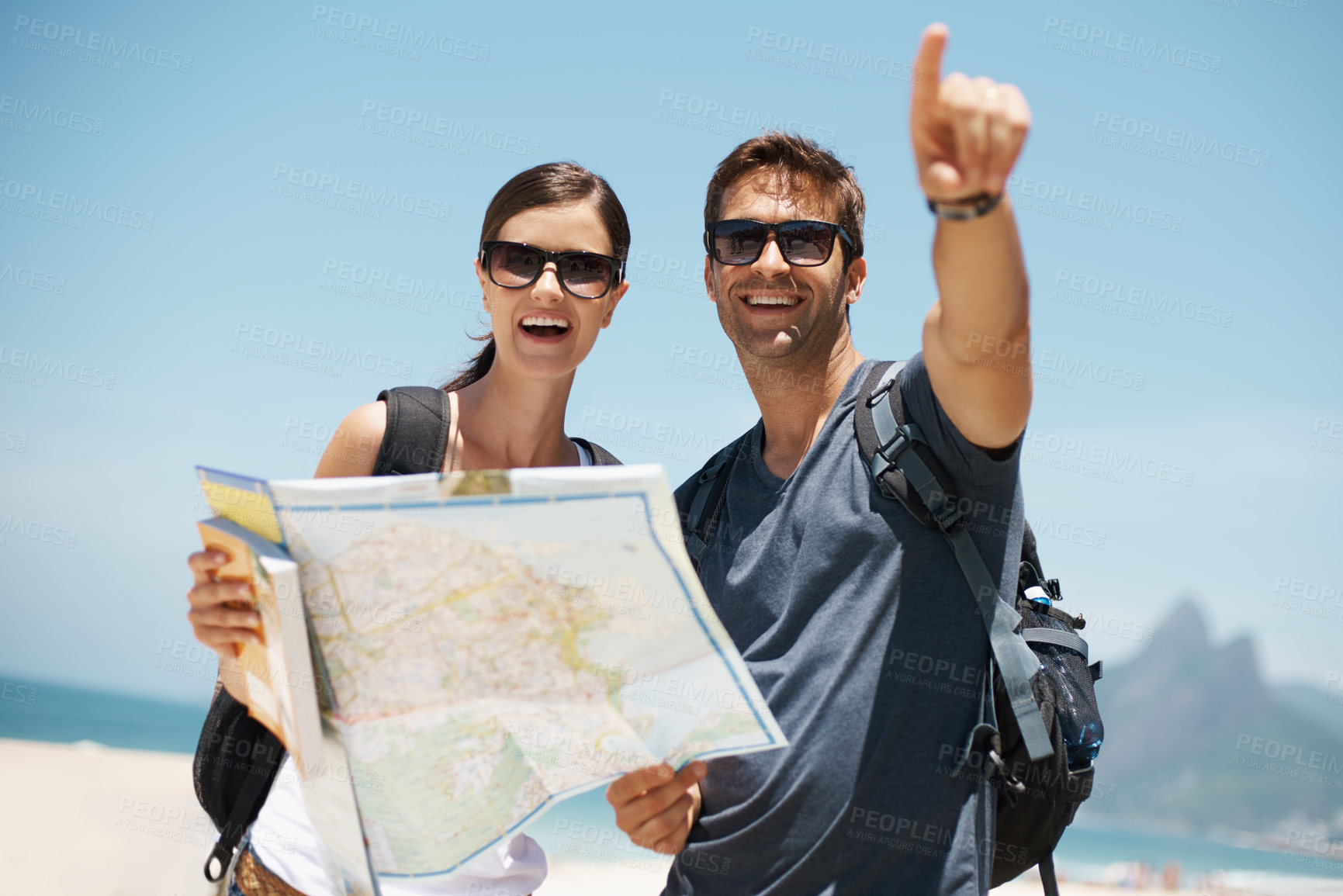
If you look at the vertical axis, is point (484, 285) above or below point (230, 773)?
above

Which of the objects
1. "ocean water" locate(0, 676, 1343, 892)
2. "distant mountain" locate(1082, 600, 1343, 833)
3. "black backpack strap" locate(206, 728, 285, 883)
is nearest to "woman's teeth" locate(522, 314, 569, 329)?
"black backpack strap" locate(206, 728, 285, 883)

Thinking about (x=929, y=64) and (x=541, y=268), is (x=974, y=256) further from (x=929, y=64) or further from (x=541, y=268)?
(x=541, y=268)

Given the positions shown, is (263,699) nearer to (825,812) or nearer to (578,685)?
(578,685)

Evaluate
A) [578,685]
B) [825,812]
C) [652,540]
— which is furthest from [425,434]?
[825,812]

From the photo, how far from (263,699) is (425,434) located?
0.94 m

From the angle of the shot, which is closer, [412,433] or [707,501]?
[412,433]

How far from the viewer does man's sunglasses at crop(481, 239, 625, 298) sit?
2.54 m

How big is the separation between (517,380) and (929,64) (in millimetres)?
1687

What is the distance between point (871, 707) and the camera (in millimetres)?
1972

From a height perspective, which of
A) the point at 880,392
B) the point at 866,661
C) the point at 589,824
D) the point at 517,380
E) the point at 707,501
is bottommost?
the point at 589,824

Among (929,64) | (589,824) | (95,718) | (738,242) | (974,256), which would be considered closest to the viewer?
(929,64)

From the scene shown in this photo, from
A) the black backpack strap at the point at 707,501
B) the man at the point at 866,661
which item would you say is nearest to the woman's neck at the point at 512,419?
the black backpack strap at the point at 707,501

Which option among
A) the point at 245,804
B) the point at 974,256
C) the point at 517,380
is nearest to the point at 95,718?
the point at 245,804

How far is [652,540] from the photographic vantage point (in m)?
1.36
